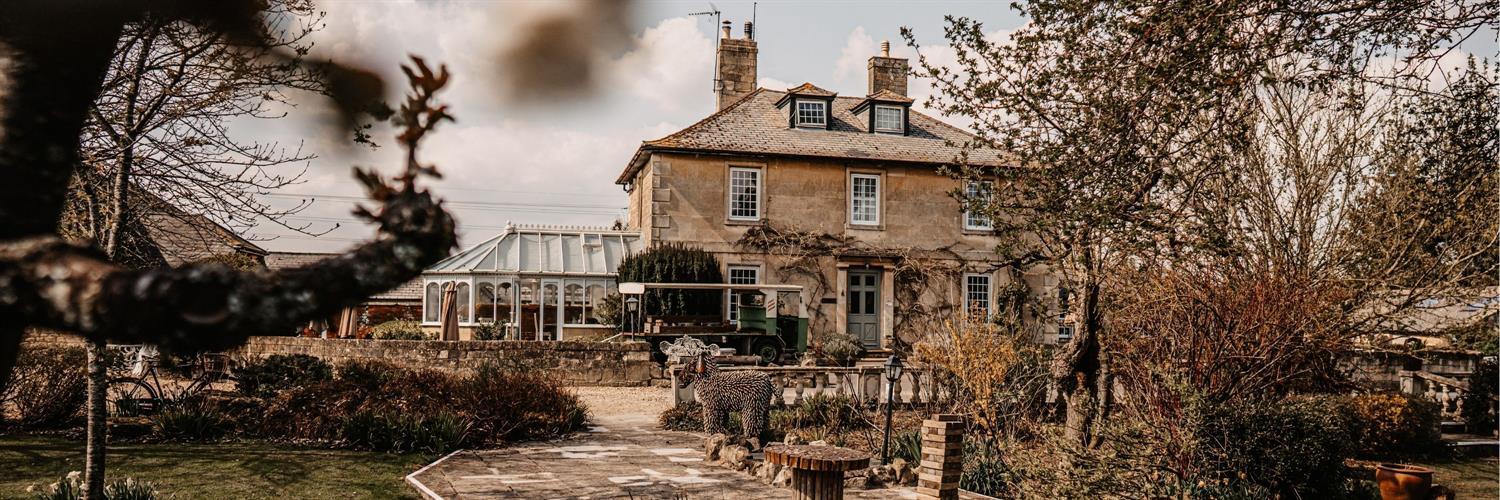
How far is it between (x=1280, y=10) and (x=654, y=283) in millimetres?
18144

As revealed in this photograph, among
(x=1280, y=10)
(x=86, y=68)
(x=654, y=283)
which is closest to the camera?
(x=86, y=68)

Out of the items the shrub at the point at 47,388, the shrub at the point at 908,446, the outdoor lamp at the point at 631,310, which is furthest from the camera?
the outdoor lamp at the point at 631,310

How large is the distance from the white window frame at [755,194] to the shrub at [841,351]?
4.75m

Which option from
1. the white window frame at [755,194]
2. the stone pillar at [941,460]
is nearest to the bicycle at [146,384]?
the stone pillar at [941,460]

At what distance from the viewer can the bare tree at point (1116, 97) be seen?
26.0ft

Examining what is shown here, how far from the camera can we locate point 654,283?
2459cm

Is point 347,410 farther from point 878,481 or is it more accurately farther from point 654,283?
point 654,283

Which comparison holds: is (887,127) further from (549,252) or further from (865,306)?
(549,252)

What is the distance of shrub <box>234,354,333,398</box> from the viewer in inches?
581

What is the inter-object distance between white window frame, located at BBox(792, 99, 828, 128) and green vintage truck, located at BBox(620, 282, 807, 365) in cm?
553

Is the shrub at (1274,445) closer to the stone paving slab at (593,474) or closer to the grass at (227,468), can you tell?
the stone paving slab at (593,474)

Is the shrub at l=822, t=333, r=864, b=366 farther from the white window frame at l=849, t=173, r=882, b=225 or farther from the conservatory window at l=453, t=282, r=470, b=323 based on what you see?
the conservatory window at l=453, t=282, r=470, b=323

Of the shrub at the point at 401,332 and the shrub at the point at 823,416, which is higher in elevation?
the shrub at the point at 401,332

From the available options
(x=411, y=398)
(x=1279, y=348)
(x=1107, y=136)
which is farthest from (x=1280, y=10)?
(x=411, y=398)
